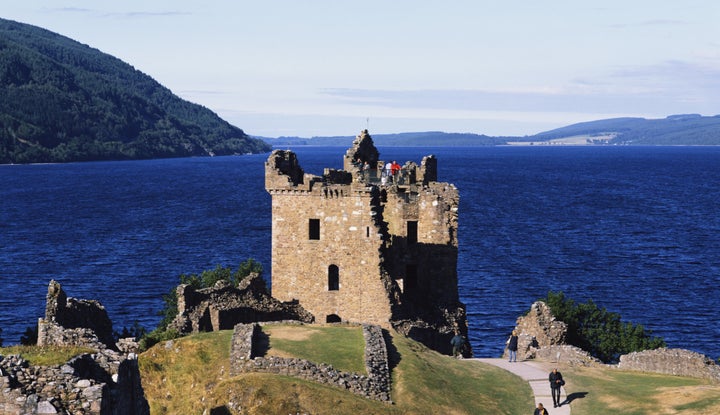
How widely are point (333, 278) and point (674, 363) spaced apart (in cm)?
2088

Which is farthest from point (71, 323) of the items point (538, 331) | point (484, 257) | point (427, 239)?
point (484, 257)

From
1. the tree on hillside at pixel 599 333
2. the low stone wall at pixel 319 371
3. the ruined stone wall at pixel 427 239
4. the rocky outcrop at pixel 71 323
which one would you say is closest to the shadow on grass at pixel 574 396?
the low stone wall at pixel 319 371

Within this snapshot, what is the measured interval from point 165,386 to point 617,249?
10444cm

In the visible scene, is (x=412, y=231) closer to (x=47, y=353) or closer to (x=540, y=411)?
(x=540, y=411)

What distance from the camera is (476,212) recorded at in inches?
7087

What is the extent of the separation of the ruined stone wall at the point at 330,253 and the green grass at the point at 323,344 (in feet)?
28.1

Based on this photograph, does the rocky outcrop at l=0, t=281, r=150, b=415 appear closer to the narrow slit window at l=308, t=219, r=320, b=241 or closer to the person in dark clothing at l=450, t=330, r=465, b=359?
the person in dark clothing at l=450, t=330, r=465, b=359

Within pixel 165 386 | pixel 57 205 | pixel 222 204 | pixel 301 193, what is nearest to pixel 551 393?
pixel 165 386

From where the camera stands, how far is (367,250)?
57500mm

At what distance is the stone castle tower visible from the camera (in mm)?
57500

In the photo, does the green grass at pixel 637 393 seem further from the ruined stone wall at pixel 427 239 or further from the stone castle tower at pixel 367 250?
the ruined stone wall at pixel 427 239

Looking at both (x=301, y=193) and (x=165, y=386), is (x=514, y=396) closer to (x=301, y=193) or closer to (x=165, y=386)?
(x=165, y=386)

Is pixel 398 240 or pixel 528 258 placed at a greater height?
pixel 398 240

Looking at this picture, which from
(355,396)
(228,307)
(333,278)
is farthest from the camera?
(333,278)
